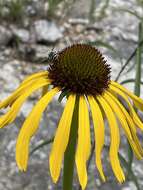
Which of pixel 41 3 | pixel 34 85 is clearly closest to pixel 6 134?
pixel 34 85

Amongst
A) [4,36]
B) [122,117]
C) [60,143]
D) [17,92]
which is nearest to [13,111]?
[17,92]

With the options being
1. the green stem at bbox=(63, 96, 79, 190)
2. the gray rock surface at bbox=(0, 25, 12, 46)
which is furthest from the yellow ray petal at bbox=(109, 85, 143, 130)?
the gray rock surface at bbox=(0, 25, 12, 46)

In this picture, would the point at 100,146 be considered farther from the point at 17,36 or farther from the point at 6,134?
the point at 17,36

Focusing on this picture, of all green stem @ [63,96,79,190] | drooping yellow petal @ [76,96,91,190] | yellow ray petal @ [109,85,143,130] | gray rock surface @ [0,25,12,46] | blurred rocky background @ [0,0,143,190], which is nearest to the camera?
drooping yellow petal @ [76,96,91,190]

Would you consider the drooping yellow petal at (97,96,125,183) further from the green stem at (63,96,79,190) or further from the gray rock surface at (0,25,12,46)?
the gray rock surface at (0,25,12,46)

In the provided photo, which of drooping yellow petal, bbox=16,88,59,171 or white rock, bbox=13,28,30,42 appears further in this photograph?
white rock, bbox=13,28,30,42

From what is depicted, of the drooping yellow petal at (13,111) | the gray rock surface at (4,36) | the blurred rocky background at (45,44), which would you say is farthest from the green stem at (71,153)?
the gray rock surface at (4,36)

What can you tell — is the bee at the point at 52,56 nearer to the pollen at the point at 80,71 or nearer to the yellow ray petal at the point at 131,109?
the pollen at the point at 80,71
